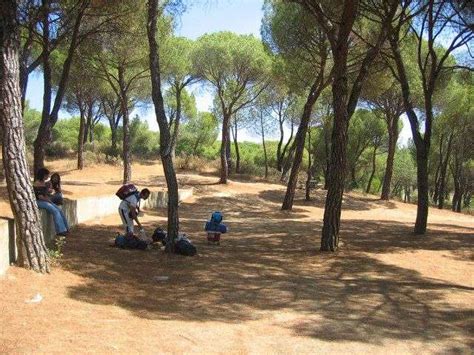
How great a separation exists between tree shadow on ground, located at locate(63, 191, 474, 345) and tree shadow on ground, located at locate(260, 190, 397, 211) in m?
11.3

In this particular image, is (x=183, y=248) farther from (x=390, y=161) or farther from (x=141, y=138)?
(x=141, y=138)

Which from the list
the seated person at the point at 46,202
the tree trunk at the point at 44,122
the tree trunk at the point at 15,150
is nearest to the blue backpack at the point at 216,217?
the seated person at the point at 46,202

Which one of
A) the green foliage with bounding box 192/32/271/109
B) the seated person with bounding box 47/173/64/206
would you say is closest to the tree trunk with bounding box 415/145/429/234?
the seated person with bounding box 47/173/64/206

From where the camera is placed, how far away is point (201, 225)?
13.8m

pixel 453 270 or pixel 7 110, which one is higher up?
pixel 7 110

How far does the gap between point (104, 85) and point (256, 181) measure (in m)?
10.5

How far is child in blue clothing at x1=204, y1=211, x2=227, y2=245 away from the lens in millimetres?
9859

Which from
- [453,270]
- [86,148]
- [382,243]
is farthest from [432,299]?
[86,148]

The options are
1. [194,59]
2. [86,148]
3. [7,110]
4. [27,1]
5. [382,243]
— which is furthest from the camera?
[86,148]

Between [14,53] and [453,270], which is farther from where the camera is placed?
[453,270]

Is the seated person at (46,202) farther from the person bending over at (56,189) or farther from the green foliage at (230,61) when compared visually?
the green foliage at (230,61)

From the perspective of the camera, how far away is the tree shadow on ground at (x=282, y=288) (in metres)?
5.29

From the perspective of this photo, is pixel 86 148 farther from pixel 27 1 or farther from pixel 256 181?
pixel 27 1

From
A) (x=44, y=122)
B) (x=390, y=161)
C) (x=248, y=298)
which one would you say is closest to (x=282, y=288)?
(x=248, y=298)
